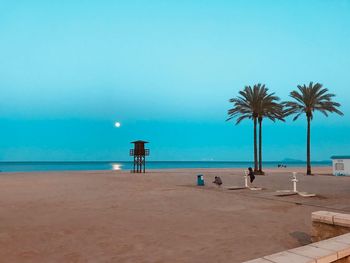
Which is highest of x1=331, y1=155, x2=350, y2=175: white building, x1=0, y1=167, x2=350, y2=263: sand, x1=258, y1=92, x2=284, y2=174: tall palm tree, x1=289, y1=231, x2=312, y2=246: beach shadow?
x1=258, y1=92, x2=284, y2=174: tall palm tree

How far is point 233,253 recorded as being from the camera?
7402 mm

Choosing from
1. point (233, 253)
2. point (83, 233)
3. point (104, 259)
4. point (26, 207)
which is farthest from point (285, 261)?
point (26, 207)

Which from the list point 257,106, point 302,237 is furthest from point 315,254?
point 257,106

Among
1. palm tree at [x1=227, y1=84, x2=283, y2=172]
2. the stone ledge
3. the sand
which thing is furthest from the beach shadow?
palm tree at [x1=227, y1=84, x2=283, y2=172]

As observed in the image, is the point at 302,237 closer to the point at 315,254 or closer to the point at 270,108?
the point at 315,254

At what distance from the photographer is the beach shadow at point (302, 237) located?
8266 mm

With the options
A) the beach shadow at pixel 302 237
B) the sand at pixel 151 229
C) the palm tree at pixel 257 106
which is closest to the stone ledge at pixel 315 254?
the sand at pixel 151 229

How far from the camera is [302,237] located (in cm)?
882

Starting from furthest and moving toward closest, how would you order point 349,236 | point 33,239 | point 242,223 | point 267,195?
point 267,195 → point 242,223 → point 33,239 → point 349,236

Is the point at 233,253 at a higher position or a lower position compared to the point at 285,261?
lower

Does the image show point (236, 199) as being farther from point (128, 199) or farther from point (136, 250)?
point (136, 250)

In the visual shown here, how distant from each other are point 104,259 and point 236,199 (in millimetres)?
11169

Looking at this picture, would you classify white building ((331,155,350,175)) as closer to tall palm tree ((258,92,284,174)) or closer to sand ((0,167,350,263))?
tall palm tree ((258,92,284,174))

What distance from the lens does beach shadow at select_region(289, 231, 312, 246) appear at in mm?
8266
